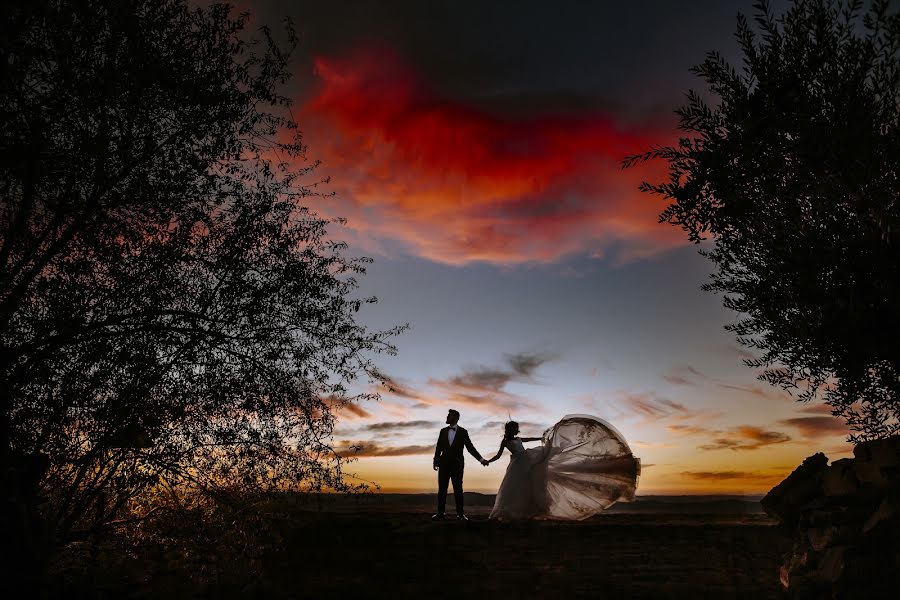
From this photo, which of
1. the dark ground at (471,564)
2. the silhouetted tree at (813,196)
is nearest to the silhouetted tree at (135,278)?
the dark ground at (471,564)

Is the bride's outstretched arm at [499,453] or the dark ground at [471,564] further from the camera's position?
the bride's outstretched arm at [499,453]

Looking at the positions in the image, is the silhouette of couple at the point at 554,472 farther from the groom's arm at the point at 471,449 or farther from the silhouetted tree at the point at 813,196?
the silhouetted tree at the point at 813,196

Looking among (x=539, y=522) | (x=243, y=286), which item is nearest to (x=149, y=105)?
(x=243, y=286)

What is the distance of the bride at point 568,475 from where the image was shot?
1709 cm

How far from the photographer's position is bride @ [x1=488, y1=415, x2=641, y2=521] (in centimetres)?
1709

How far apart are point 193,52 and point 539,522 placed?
1395 cm

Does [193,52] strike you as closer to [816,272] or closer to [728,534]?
[816,272]

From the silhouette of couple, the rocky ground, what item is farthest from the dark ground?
the silhouette of couple

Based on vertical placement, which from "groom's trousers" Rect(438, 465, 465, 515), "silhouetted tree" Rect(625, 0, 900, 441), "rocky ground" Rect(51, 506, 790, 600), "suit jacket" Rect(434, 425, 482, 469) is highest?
"silhouetted tree" Rect(625, 0, 900, 441)

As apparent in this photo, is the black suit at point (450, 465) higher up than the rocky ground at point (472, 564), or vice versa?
the black suit at point (450, 465)

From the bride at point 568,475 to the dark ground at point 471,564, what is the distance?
1242mm

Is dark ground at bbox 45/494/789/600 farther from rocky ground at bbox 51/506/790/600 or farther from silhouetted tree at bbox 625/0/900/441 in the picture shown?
silhouetted tree at bbox 625/0/900/441

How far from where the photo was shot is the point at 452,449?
16.6 meters

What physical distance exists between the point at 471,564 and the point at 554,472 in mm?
6302
